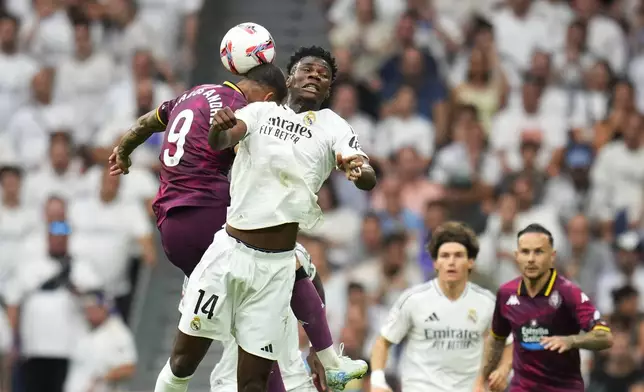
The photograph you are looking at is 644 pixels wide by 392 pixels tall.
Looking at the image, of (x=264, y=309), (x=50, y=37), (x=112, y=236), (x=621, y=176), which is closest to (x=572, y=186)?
(x=621, y=176)

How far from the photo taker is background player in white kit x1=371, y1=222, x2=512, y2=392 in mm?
10258

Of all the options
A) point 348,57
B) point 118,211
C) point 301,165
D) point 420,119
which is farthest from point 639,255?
point 301,165

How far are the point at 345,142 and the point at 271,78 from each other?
642 millimetres

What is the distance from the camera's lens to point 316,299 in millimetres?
8852

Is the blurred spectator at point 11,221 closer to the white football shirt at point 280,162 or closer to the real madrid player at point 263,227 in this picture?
the real madrid player at point 263,227

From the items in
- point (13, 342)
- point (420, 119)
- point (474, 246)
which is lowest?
point (13, 342)

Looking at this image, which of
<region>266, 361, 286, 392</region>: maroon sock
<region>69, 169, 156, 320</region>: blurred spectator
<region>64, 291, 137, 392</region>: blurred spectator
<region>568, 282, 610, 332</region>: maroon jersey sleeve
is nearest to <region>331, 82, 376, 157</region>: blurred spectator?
<region>69, 169, 156, 320</region>: blurred spectator

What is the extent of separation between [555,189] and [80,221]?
490cm

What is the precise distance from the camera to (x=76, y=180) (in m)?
15.6

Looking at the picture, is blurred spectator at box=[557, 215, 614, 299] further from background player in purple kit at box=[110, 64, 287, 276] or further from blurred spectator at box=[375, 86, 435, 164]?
background player in purple kit at box=[110, 64, 287, 276]

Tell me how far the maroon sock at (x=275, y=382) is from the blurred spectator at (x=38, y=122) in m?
7.72

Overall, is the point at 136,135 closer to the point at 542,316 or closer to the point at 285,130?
the point at 285,130

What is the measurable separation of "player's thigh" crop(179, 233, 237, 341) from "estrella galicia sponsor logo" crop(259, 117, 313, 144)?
67 centimetres

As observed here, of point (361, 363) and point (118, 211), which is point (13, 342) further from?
point (361, 363)
